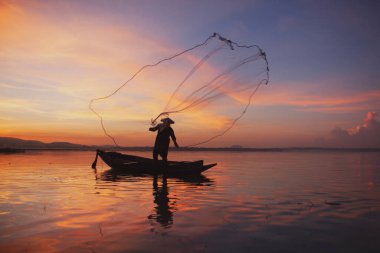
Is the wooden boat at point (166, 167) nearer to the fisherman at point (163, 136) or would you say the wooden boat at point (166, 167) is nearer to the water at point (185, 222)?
the fisherman at point (163, 136)

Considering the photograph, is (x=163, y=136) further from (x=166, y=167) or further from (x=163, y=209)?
(x=163, y=209)

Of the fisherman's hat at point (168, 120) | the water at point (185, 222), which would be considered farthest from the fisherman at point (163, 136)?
the water at point (185, 222)

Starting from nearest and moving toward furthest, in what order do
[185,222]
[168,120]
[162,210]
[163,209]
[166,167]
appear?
[185,222], [162,210], [163,209], [168,120], [166,167]

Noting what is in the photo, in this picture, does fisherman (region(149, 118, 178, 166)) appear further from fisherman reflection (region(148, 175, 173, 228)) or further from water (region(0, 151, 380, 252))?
water (region(0, 151, 380, 252))

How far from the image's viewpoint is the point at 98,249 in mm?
7590

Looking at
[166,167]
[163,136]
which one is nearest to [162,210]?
[166,167]

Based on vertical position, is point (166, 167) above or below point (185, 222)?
above

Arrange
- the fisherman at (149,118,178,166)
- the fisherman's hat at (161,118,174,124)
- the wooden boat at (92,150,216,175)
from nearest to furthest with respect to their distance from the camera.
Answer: the fisherman's hat at (161,118,174,124), the fisherman at (149,118,178,166), the wooden boat at (92,150,216,175)

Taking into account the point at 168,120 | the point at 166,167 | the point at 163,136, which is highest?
the point at 168,120

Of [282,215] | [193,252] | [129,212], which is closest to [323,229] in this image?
[282,215]

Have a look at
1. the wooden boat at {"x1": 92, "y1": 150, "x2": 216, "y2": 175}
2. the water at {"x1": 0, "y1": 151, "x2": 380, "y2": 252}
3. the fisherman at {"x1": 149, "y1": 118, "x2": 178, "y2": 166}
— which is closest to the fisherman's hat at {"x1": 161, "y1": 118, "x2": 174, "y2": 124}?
the fisherman at {"x1": 149, "y1": 118, "x2": 178, "y2": 166}

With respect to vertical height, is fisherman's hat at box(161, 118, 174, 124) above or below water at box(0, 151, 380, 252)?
above

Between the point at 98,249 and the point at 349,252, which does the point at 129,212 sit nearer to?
the point at 98,249

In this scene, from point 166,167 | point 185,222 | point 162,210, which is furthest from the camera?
point 166,167
